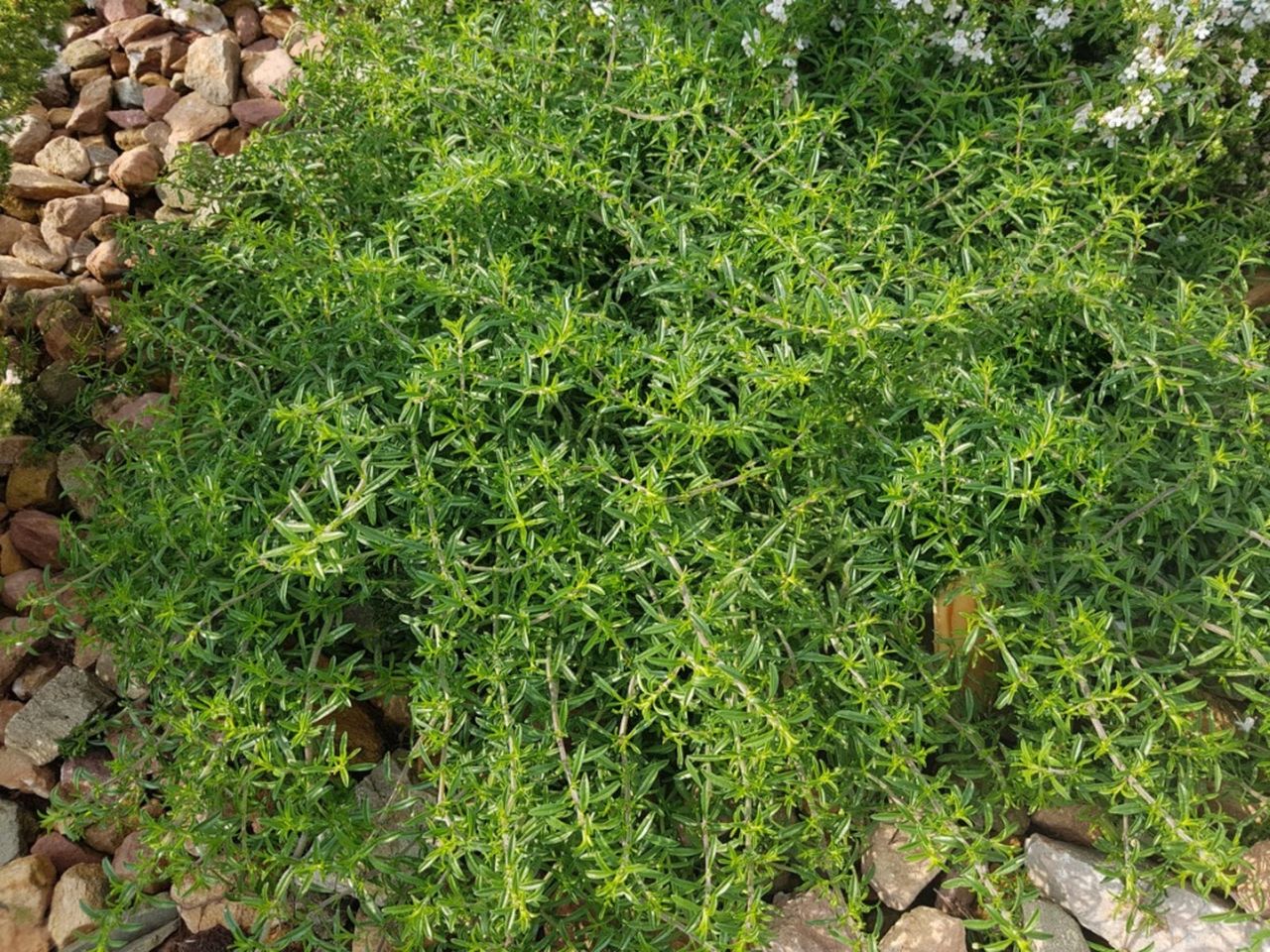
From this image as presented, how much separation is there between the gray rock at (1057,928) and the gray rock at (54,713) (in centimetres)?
233

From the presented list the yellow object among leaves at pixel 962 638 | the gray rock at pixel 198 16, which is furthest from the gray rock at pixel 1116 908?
the gray rock at pixel 198 16

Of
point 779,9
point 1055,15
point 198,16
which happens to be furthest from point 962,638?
point 198,16

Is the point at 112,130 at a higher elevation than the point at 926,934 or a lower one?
higher

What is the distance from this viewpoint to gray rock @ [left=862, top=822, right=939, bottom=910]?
238 centimetres

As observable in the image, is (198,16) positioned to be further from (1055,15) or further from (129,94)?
(1055,15)

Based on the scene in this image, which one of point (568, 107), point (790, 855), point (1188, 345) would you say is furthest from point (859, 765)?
point (568, 107)

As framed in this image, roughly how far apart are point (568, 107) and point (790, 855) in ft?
6.85

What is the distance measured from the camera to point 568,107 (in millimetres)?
2988

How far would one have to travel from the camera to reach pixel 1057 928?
2354 mm

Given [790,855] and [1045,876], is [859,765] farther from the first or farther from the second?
[1045,876]

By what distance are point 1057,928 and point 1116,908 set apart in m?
0.22

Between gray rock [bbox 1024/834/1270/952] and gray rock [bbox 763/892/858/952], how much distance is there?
48 centimetres

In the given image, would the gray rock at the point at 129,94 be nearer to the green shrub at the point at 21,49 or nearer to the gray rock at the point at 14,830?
the green shrub at the point at 21,49

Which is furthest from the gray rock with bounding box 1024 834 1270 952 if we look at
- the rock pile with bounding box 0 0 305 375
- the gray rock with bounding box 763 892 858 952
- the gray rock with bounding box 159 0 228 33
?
A: the gray rock with bounding box 159 0 228 33
